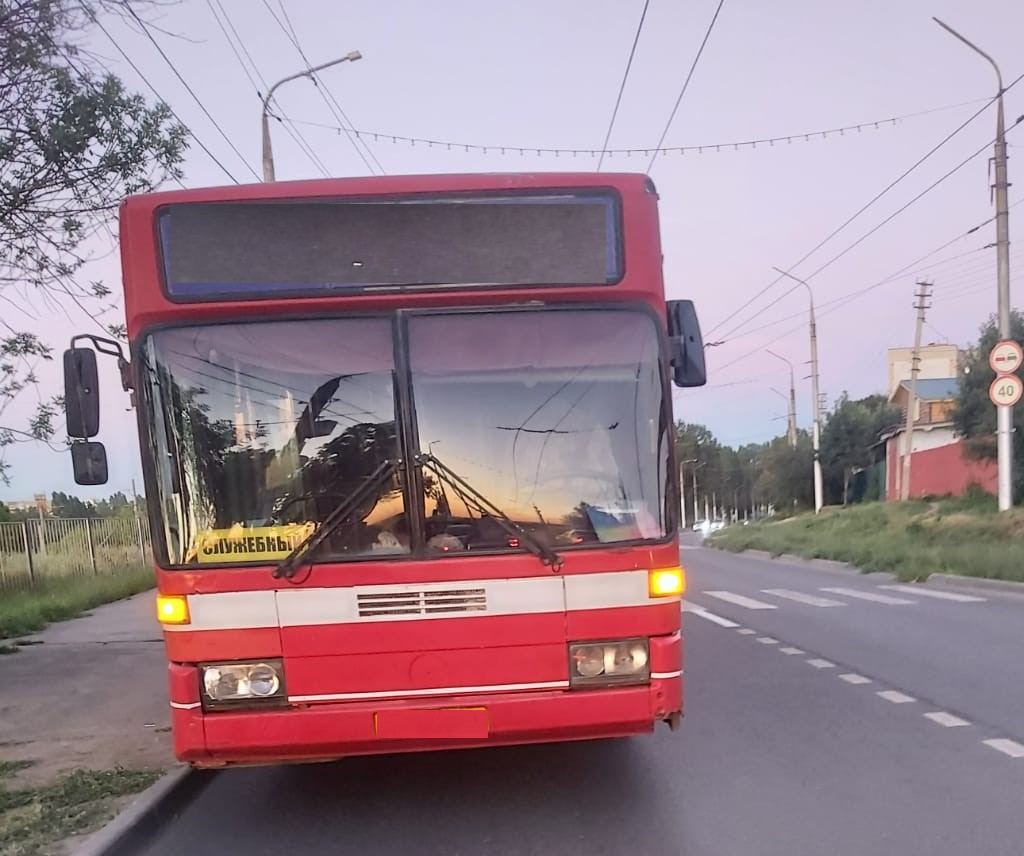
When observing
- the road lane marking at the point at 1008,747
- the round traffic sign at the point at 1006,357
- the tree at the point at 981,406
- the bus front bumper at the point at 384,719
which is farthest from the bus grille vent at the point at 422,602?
the tree at the point at 981,406

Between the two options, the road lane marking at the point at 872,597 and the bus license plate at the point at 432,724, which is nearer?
the bus license plate at the point at 432,724

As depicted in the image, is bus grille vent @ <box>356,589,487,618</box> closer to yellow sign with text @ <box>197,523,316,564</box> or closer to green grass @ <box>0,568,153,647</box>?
yellow sign with text @ <box>197,523,316,564</box>

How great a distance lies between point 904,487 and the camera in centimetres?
3781

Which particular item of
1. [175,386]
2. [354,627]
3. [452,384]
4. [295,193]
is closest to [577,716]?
[354,627]

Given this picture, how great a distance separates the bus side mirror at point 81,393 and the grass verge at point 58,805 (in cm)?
198

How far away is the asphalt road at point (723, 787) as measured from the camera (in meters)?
4.78

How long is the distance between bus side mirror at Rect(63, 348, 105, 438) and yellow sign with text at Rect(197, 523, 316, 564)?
0.91 meters

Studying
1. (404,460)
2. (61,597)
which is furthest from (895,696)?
(61,597)

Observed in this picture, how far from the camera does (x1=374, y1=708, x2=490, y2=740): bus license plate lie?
184 inches

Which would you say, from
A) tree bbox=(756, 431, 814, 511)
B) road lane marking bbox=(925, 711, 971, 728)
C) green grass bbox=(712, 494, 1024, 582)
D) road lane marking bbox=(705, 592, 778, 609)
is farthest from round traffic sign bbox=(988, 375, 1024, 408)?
tree bbox=(756, 431, 814, 511)

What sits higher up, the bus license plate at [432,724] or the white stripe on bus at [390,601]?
the white stripe on bus at [390,601]

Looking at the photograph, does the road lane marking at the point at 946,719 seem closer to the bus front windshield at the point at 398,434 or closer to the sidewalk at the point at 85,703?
the bus front windshield at the point at 398,434

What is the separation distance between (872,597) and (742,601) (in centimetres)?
205

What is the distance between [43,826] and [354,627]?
201 centimetres
